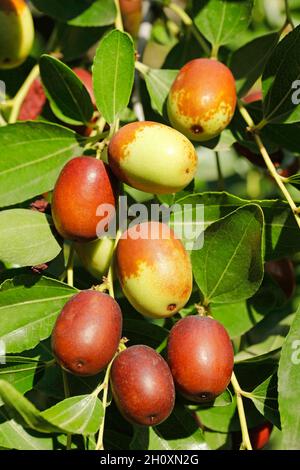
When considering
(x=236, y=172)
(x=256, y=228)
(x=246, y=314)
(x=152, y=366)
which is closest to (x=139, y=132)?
(x=256, y=228)

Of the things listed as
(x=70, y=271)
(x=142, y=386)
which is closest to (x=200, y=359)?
(x=142, y=386)

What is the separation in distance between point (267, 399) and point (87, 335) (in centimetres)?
43

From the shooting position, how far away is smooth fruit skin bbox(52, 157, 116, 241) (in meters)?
1.34

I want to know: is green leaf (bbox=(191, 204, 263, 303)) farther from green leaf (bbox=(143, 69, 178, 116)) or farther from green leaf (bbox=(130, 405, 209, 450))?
green leaf (bbox=(143, 69, 178, 116))

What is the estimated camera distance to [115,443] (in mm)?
1543

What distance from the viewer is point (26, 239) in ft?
4.73

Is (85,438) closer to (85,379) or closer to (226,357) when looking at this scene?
(85,379)

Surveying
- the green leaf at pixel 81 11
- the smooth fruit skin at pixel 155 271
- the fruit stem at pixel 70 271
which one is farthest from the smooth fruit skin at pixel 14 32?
the smooth fruit skin at pixel 155 271

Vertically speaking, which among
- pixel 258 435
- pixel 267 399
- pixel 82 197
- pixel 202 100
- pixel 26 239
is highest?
pixel 202 100

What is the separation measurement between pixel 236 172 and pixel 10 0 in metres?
1.13

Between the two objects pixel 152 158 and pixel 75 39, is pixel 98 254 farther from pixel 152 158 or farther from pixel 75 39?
pixel 75 39

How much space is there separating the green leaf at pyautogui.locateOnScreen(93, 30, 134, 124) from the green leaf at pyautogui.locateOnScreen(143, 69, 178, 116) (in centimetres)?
14

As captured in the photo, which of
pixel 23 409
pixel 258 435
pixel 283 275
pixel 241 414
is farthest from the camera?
pixel 283 275
